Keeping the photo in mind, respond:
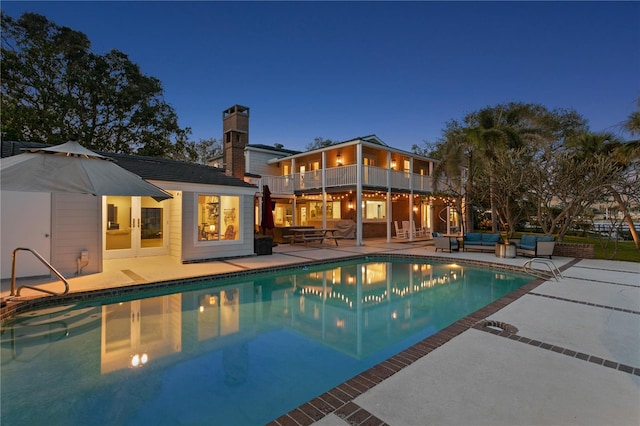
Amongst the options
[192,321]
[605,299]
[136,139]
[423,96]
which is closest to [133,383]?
[192,321]

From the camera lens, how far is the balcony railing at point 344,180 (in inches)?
640

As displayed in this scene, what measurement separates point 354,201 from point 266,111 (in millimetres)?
15424

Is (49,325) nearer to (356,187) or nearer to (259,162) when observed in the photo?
(356,187)

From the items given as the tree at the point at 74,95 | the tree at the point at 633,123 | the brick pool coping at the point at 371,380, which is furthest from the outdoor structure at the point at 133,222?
the tree at the point at 633,123

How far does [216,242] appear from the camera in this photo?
35.8 ft

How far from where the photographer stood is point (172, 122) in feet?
78.8

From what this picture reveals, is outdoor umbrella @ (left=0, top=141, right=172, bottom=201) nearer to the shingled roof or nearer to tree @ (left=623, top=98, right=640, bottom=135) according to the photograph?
the shingled roof

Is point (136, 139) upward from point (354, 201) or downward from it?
upward

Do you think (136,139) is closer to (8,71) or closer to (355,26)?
(8,71)

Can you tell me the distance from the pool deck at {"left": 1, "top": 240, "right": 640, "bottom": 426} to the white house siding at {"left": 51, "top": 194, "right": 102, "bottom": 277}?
27.0 feet

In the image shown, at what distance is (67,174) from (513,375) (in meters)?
7.21

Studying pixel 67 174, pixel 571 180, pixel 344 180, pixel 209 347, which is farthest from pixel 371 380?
pixel 344 180

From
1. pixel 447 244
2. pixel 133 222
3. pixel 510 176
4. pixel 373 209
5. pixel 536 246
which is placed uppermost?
pixel 510 176

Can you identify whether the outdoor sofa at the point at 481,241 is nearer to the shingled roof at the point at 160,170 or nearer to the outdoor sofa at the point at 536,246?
the outdoor sofa at the point at 536,246
